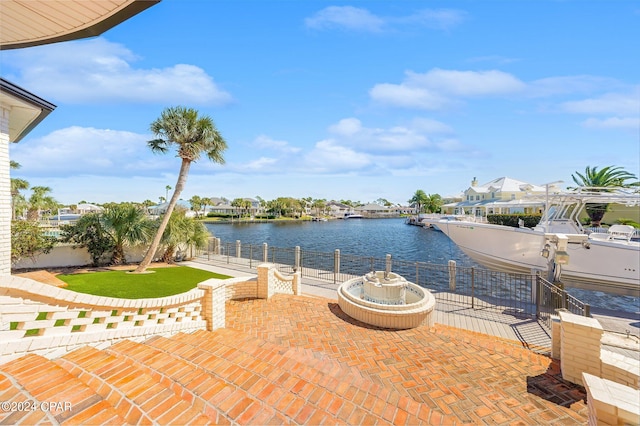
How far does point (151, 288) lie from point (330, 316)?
24.7 ft

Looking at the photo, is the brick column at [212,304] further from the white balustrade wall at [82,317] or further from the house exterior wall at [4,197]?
the house exterior wall at [4,197]

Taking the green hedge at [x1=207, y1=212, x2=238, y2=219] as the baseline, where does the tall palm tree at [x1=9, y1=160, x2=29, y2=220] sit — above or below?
above

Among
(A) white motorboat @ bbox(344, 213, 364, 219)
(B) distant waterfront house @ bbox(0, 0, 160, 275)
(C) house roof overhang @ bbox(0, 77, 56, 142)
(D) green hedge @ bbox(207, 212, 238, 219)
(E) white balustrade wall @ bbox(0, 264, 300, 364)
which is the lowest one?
(A) white motorboat @ bbox(344, 213, 364, 219)

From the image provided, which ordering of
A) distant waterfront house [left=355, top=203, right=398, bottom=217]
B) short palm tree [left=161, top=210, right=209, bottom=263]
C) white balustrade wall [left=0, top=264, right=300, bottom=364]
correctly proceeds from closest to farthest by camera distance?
white balustrade wall [left=0, top=264, right=300, bottom=364], short palm tree [left=161, top=210, right=209, bottom=263], distant waterfront house [left=355, top=203, right=398, bottom=217]

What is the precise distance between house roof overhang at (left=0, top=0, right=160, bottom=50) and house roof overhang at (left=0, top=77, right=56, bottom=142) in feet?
15.5

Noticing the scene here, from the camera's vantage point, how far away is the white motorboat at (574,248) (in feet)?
43.7

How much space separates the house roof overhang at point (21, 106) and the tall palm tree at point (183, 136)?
528 centimetres

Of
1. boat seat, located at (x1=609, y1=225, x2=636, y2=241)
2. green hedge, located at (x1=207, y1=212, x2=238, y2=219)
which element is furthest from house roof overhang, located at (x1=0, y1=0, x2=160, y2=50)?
green hedge, located at (x1=207, y1=212, x2=238, y2=219)

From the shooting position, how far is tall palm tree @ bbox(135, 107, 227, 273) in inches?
521

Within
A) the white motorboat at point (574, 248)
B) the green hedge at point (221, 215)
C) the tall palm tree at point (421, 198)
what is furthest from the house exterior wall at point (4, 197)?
the tall palm tree at point (421, 198)

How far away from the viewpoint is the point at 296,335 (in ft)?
19.8

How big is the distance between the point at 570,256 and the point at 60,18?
20.2 meters

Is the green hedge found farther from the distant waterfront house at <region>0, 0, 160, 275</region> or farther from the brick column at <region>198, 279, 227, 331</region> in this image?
the distant waterfront house at <region>0, 0, 160, 275</region>

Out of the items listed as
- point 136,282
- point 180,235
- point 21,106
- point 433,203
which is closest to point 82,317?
point 21,106
